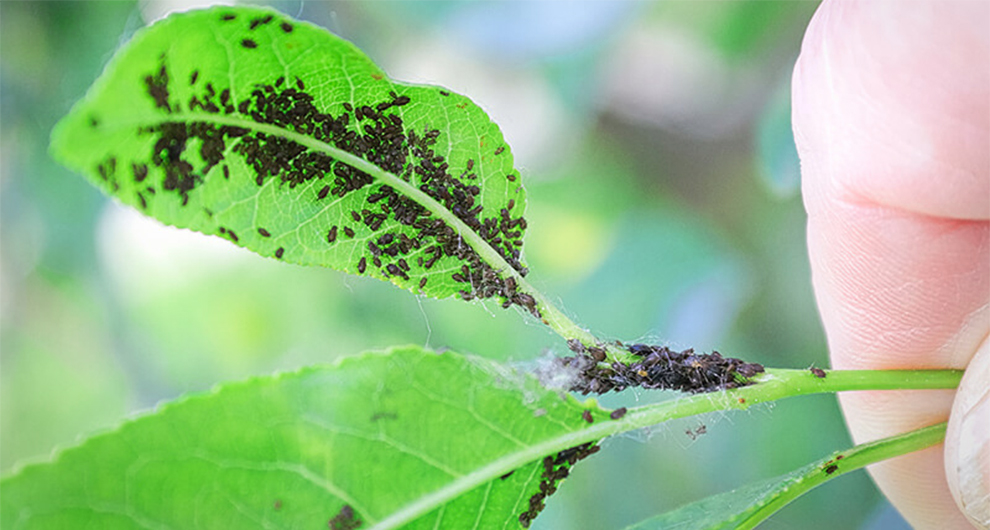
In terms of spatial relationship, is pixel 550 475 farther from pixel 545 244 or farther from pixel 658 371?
pixel 545 244

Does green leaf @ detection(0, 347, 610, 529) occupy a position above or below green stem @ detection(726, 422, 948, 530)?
above

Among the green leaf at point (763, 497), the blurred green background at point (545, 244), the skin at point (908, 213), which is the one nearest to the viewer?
the green leaf at point (763, 497)

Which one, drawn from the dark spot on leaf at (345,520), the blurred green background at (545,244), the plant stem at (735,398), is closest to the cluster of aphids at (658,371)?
the plant stem at (735,398)

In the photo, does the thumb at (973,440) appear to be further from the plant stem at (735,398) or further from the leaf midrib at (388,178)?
the leaf midrib at (388,178)

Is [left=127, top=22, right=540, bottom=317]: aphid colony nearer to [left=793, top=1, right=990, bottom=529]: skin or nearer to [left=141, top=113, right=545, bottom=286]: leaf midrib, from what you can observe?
[left=141, top=113, right=545, bottom=286]: leaf midrib

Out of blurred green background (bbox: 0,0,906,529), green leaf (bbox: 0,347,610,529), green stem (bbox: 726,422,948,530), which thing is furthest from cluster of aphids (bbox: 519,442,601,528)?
blurred green background (bbox: 0,0,906,529)

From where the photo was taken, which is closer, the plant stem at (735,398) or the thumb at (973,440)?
the plant stem at (735,398)

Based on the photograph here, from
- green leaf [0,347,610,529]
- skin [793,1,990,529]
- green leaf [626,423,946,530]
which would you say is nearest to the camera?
green leaf [0,347,610,529]
